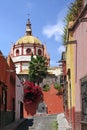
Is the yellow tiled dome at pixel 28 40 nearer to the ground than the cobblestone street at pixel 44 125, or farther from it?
farther from it

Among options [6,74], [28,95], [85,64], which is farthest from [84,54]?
[28,95]

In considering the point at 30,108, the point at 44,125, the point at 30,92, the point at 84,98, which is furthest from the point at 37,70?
the point at 84,98

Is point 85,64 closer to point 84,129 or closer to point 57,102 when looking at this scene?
point 84,129

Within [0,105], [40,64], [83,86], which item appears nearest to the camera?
[83,86]

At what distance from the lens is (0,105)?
28469 millimetres

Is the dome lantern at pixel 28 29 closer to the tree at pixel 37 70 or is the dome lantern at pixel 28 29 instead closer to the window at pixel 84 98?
the tree at pixel 37 70

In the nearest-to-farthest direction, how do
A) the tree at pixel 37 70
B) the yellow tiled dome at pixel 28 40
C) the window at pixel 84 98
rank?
the window at pixel 84 98 < the tree at pixel 37 70 < the yellow tiled dome at pixel 28 40

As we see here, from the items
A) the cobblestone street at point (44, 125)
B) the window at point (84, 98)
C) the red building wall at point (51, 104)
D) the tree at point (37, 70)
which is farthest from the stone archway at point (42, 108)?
the window at point (84, 98)

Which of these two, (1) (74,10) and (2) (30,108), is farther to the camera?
(2) (30,108)

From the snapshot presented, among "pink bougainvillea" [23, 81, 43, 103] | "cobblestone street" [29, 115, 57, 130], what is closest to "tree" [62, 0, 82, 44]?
"cobblestone street" [29, 115, 57, 130]

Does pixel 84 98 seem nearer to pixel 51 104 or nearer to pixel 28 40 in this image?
pixel 51 104

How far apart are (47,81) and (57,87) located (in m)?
16.8

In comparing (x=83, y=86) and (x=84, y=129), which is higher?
(x=83, y=86)

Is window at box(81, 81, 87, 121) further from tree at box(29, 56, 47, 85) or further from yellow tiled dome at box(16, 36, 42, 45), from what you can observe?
yellow tiled dome at box(16, 36, 42, 45)
